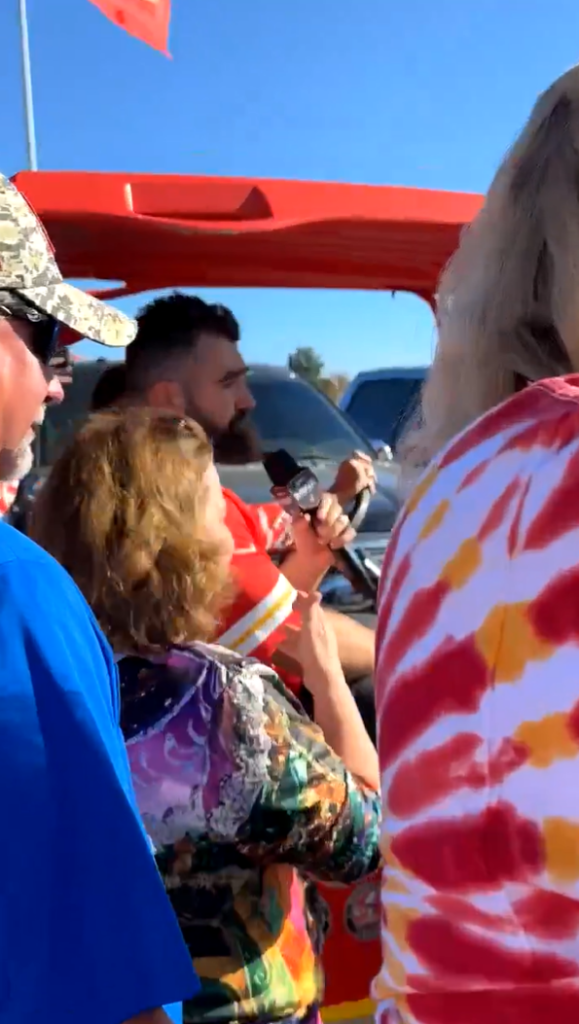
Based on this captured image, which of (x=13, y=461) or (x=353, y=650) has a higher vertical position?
(x=13, y=461)

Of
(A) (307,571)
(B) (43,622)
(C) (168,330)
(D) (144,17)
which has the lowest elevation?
(A) (307,571)

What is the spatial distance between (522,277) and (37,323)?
63cm

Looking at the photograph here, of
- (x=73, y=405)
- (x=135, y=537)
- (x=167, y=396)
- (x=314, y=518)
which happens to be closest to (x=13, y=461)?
(x=135, y=537)

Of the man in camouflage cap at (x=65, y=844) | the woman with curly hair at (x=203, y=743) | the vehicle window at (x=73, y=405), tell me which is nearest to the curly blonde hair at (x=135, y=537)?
the woman with curly hair at (x=203, y=743)

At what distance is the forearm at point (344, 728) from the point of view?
1957 millimetres

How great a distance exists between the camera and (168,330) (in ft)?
10.1

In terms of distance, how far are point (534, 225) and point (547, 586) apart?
1.33 ft

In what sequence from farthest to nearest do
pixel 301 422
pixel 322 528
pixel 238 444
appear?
1. pixel 301 422
2. pixel 238 444
3. pixel 322 528

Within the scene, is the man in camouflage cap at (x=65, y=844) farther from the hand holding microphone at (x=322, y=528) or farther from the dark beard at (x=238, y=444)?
the dark beard at (x=238, y=444)

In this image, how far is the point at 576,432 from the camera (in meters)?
0.79

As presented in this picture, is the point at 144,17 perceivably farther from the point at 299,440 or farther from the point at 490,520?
the point at 490,520

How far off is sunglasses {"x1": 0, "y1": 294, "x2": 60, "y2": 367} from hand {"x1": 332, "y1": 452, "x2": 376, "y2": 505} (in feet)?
5.48

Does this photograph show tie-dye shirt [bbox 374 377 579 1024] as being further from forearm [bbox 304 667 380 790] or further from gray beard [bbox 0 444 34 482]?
forearm [bbox 304 667 380 790]

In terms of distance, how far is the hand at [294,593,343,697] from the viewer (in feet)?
6.77
